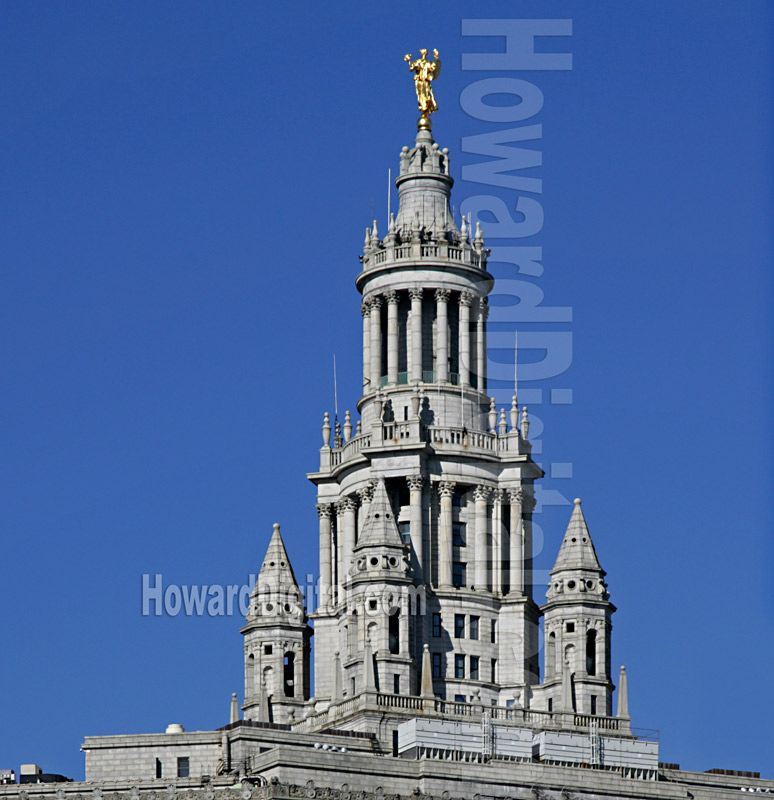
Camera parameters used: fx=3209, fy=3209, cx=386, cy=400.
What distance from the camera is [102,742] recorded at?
194625mm

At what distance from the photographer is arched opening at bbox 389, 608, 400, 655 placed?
653ft

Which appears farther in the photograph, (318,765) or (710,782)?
(710,782)

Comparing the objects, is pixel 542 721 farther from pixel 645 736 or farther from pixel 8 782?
pixel 8 782

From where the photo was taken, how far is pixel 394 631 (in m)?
200

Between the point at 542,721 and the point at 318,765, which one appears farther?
the point at 542,721

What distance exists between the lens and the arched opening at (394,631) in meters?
199

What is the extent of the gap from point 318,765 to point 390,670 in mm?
13578

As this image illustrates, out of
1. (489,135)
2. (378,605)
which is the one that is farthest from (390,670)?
(489,135)

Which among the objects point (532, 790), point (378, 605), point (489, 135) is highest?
point (489, 135)

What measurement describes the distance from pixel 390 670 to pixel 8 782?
24240 millimetres

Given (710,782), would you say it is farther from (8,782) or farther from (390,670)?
(8,782)

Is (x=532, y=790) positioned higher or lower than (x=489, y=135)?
lower

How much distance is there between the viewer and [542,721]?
19912cm

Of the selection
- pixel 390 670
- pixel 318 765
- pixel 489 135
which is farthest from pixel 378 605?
pixel 489 135
